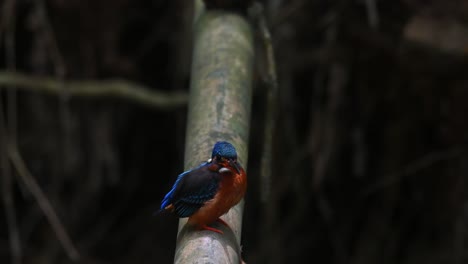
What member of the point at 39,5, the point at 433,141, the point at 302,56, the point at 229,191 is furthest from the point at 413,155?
the point at 229,191

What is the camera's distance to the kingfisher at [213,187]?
184 cm

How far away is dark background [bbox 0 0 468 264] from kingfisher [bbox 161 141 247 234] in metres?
1.55

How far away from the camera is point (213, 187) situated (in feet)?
6.09

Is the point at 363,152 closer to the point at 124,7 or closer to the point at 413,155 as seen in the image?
the point at 413,155

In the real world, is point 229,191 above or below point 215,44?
below

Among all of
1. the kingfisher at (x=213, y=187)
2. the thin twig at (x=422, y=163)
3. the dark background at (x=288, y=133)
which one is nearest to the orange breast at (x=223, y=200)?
the kingfisher at (x=213, y=187)

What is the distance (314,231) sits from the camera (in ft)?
14.1

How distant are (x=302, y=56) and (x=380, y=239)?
3.23 ft

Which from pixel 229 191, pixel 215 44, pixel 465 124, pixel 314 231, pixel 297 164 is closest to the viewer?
pixel 229 191

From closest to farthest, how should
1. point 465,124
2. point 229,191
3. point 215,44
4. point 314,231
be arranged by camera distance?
point 229,191 < point 215,44 < point 465,124 < point 314,231

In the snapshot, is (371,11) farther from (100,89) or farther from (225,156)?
(225,156)

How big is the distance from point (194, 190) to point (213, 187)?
5 cm

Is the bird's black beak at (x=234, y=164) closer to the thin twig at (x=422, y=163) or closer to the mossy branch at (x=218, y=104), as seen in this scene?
the mossy branch at (x=218, y=104)

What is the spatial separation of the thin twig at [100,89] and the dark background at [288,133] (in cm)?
7
